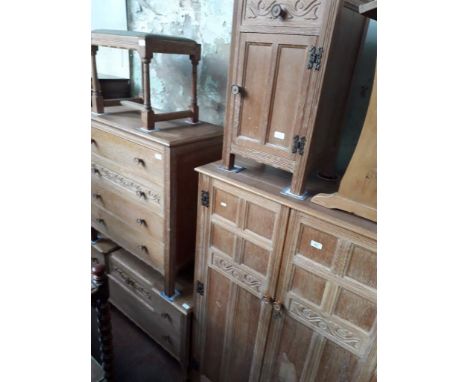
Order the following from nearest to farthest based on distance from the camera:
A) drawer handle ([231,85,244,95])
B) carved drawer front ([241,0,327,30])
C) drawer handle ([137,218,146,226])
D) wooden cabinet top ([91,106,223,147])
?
carved drawer front ([241,0,327,30]) < drawer handle ([231,85,244,95]) < wooden cabinet top ([91,106,223,147]) < drawer handle ([137,218,146,226])

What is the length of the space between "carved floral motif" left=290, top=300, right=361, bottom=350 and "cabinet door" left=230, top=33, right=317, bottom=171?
52 centimetres

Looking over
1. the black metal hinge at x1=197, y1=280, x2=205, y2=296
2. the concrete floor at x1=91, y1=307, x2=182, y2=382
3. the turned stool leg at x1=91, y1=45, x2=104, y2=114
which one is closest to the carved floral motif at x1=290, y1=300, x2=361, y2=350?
the black metal hinge at x1=197, y1=280, x2=205, y2=296

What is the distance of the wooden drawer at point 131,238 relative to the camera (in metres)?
1.60

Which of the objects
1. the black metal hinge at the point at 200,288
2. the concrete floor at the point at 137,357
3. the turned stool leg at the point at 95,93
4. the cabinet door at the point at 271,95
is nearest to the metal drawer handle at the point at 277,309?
the black metal hinge at the point at 200,288

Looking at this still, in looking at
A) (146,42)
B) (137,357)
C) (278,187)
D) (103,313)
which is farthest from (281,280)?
(137,357)

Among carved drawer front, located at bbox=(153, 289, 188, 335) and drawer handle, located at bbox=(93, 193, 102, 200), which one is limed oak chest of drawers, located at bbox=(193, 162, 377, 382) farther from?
drawer handle, located at bbox=(93, 193, 102, 200)

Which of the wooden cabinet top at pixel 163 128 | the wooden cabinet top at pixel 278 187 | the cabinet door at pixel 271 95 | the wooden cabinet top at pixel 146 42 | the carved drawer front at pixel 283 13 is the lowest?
the wooden cabinet top at pixel 278 187

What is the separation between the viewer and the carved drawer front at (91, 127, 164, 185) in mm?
1374

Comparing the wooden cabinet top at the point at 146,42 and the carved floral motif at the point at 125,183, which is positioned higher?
the wooden cabinet top at the point at 146,42

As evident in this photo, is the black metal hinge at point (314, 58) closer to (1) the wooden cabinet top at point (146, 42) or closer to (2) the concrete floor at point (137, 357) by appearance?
(1) the wooden cabinet top at point (146, 42)

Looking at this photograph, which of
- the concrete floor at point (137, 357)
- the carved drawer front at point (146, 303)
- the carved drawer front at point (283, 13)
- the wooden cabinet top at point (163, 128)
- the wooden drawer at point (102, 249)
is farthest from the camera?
the wooden drawer at point (102, 249)

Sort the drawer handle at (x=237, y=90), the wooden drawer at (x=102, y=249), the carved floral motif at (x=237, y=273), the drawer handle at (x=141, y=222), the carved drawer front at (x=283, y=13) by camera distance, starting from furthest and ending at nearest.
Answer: the wooden drawer at (x=102, y=249) < the drawer handle at (x=141, y=222) < the carved floral motif at (x=237, y=273) < the drawer handle at (x=237, y=90) < the carved drawer front at (x=283, y=13)

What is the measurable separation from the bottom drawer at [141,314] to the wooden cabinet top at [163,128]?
99 cm
